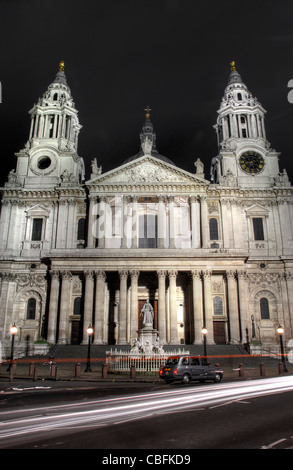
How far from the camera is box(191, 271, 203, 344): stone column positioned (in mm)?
33969

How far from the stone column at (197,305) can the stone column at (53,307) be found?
13.7 metres

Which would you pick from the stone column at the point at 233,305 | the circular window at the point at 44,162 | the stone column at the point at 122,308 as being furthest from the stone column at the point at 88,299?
the circular window at the point at 44,162

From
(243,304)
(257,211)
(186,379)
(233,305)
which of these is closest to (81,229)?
(233,305)

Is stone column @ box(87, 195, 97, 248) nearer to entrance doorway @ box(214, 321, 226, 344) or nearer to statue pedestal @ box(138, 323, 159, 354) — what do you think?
statue pedestal @ box(138, 323, 159, 354)

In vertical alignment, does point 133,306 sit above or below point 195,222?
below

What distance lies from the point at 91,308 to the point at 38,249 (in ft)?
33.3

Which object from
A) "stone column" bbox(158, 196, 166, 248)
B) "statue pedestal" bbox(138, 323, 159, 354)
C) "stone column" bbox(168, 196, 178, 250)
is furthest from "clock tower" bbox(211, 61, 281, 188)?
"statue pedestal" bbox(138, 323, 159, 354)

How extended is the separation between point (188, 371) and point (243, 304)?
60.3 feet

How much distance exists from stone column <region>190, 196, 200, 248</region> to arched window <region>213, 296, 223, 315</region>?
5.97m

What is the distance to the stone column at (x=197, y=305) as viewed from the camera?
33969 millimetres

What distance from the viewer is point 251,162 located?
146 feet

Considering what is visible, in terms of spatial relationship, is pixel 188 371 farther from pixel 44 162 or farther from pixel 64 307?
pixel 44 162
